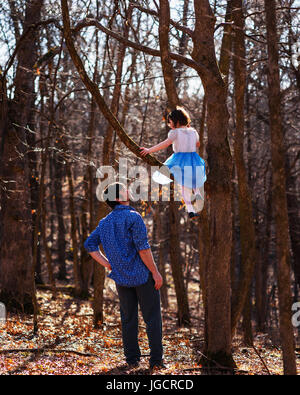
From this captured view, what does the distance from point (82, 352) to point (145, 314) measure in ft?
6.22

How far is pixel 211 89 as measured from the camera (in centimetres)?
612

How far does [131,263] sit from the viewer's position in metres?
5.49

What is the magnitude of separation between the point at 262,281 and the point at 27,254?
11081 millimetres

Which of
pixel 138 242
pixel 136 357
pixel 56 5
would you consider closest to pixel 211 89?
pixel 138 242

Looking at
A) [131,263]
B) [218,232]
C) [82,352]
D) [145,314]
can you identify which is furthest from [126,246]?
[82,352]

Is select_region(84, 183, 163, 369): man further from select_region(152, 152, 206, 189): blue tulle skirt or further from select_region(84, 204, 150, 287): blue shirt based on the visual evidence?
select_region(152, 152, 206, 189): blue tulle skirt

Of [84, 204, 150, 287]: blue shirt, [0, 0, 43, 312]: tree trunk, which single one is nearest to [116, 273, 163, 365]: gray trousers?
[84, 204, 150, 287]: blue shirt

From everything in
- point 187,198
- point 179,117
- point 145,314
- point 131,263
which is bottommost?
point 145,314

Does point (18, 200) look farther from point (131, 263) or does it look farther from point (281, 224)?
point (281, 224)

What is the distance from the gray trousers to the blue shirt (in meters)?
0.14

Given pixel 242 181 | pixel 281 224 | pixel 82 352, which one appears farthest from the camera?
pixel 242 181

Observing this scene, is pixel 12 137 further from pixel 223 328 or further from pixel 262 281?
pixel 262 281

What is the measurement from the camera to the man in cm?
546

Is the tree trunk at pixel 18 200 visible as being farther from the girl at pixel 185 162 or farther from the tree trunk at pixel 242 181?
the girl at pixel 185 162
